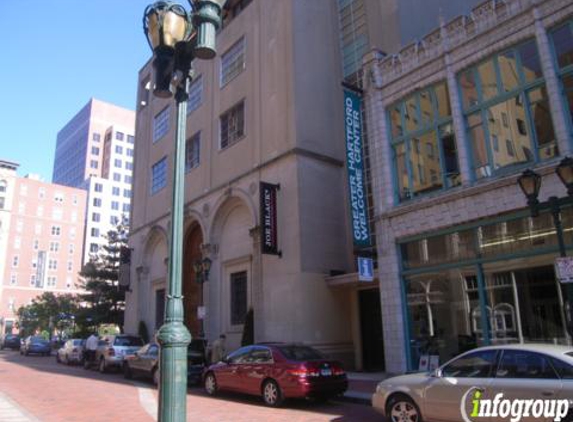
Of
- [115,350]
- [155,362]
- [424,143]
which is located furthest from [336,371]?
[115,350]

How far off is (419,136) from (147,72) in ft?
92.1

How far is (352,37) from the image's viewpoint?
24.7 metres

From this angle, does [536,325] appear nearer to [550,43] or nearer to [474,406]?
[474,406]

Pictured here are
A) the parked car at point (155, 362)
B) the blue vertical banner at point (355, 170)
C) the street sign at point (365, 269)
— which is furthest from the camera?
the blue vertical banner at point (355, 170)

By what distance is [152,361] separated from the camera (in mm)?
18688

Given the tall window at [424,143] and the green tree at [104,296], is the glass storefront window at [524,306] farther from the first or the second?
the green tree at [104,296]

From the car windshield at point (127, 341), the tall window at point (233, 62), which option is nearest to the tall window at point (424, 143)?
the tall window at point (233, 62)

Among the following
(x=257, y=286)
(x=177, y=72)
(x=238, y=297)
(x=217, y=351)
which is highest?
(x=177, y=72)

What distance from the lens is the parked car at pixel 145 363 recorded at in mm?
18584

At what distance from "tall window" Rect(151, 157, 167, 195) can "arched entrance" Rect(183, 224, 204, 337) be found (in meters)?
5.42

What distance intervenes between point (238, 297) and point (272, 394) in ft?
40.7

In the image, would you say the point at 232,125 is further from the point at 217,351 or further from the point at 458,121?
the point at 458,121

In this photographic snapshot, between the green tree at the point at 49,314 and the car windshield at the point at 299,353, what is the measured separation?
168 feet

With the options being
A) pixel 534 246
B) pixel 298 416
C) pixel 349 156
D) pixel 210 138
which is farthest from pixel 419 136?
pixel 210 138
